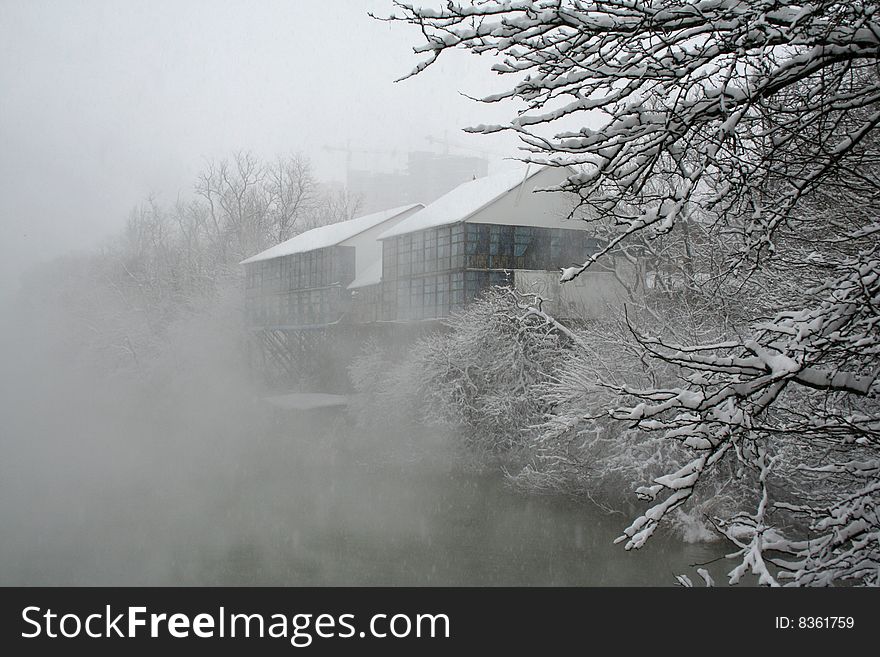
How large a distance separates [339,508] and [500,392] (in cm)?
553

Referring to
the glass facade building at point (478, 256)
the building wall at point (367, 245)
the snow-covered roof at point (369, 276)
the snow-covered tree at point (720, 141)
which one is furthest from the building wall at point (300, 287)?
the snow-covered tree at point (720, 141)

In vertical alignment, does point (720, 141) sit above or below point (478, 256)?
below

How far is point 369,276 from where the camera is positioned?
3734 cm

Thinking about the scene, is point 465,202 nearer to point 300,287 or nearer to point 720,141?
point 300,287

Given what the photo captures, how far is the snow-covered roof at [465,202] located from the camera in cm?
2994

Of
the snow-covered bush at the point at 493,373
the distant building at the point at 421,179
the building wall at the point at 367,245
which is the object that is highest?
the distant building at the point at 421,179

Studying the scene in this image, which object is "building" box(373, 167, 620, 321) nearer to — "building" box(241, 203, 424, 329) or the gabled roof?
the gabled roof

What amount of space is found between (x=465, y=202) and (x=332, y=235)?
11.5 m

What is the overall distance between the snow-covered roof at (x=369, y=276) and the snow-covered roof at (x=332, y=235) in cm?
186

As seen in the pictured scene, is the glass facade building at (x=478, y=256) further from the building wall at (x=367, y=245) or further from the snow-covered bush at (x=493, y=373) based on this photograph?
the building wall at (x=367, y=245)

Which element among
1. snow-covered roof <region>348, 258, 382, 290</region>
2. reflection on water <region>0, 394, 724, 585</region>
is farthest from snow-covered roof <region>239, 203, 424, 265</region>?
reflection on water <region>0, 394, 724, 585</region>

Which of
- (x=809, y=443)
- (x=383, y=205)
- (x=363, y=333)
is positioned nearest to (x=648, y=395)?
(x=809, y=443)

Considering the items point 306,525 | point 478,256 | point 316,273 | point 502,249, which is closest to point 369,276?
point 316,273

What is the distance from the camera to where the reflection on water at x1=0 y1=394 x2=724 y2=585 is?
1681 cm
